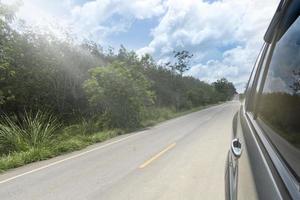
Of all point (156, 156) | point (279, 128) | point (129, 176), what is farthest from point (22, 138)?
point (279, 128)

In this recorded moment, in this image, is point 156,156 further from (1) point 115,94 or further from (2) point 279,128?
(1) point 115,94

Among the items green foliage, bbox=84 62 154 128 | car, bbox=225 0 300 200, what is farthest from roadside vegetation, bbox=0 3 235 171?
car, bbox=225 0 300 200

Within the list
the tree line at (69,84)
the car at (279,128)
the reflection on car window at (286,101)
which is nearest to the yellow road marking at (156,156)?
the car at (279,128)

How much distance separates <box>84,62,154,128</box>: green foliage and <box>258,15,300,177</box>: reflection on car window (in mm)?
17891

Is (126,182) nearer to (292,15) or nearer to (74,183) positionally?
(74,183)

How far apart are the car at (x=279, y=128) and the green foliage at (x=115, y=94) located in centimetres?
1772

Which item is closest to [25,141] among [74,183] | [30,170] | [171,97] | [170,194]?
[30,170]

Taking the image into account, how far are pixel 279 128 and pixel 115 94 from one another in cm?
1903

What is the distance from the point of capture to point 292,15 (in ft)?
6.10

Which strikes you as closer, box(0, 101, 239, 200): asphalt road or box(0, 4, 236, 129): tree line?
box(0, 101, 239, 200): asphalt road

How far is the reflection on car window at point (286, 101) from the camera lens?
57.5 inches

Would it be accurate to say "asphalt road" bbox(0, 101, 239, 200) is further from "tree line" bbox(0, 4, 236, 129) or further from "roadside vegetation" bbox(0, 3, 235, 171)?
"tree line" bbox(0, 4, 236, 129)

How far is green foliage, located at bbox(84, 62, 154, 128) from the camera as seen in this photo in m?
20.1

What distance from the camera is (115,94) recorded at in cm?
2061
